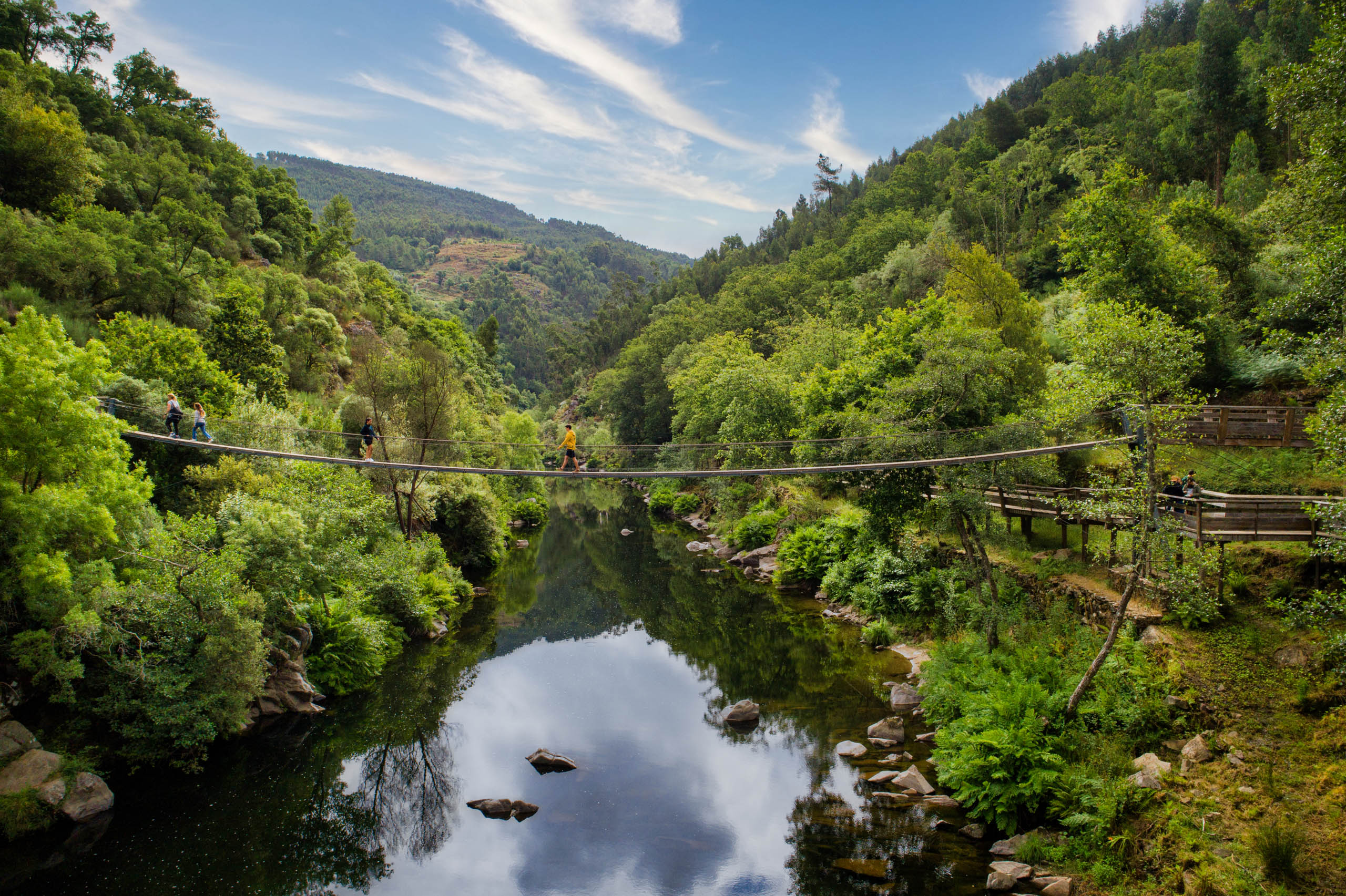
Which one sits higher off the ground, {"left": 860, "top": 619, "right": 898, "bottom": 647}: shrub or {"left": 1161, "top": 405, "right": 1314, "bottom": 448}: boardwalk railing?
{"left": 1161, "top": 405, "right": 1314, "bottom": 448}: boardwalk railing

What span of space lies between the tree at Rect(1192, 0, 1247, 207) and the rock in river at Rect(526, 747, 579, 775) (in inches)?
1596

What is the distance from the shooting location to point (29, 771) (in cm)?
957

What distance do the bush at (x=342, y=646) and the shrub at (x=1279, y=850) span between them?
15247 millimetres

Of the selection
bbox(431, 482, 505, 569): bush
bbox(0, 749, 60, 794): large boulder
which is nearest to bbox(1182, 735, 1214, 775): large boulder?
bbox(0, 749, 60, 794): large boulder

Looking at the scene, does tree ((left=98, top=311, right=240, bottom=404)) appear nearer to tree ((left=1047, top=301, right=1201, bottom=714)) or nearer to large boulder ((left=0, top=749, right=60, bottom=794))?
large boulder ((left=0, top=749, right=60, bottom=794))

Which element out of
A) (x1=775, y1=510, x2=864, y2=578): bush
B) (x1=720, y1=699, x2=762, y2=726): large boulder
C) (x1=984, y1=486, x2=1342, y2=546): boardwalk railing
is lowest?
(x1=720, y1=699, x2=762, y2=726): large boulder

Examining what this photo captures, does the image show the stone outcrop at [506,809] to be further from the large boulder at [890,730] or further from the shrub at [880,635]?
the shrub at [880,635]

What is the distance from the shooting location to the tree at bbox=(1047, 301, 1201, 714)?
852 centimetres

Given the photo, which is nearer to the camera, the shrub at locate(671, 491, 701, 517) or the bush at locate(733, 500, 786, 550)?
the bush at locate(733, 500, 786, 550)

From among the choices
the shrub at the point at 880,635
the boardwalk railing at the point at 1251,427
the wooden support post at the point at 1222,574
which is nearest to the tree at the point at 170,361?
the shrub at the point at 880,635

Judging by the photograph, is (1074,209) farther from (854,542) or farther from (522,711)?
(522,711)

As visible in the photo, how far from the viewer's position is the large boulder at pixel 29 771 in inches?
365

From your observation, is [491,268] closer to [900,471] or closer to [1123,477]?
[900,471]

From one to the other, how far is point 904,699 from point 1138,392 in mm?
7076
